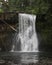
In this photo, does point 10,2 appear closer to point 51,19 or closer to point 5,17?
point 5,17

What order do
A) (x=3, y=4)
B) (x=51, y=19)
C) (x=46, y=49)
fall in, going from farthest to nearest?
(x=3, y=4) → (x=46, y=49) → (x=51, y=19)

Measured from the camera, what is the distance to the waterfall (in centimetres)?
2652

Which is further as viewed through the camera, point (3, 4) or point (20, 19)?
point (3, 4)

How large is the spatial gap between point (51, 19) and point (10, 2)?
7.39m

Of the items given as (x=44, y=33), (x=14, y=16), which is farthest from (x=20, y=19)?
(x=44, y=33)

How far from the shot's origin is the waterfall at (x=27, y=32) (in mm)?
26516

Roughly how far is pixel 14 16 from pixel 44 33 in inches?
113

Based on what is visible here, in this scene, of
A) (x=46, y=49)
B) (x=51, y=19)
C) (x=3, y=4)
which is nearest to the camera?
(x=51, y=19)

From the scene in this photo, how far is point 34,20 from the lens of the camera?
26.2 meters

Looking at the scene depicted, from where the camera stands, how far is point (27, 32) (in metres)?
26.8

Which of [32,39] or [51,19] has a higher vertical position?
[51,19]

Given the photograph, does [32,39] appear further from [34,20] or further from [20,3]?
[20,3]

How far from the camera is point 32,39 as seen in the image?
26812mm

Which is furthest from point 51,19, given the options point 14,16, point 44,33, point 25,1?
point 25,1
